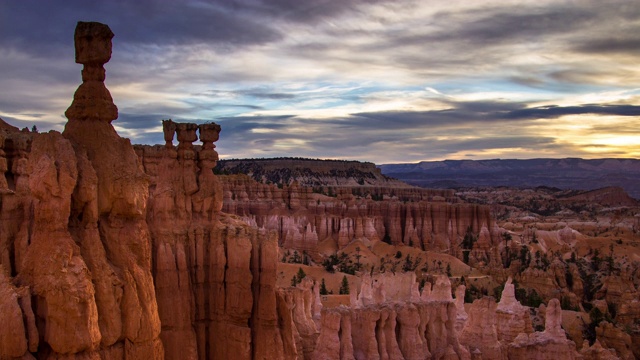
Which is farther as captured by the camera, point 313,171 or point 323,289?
point 313,171

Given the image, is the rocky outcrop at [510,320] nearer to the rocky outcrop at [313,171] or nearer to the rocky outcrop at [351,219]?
the rocky outcrop at [351,219]

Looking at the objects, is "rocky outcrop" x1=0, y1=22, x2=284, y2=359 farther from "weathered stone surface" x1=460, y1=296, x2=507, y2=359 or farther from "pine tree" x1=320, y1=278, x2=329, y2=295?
"pine tree" x1=320, y1=278, x2=329, y2=295

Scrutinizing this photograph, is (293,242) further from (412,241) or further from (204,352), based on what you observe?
(204,352)

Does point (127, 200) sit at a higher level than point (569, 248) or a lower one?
higher

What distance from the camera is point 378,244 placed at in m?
67.6

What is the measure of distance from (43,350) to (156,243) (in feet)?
14.7

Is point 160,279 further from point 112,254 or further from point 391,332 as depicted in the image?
point 391,332

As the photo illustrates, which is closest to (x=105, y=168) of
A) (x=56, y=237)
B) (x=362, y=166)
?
(x=56, y=237)

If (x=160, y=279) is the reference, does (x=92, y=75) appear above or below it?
above

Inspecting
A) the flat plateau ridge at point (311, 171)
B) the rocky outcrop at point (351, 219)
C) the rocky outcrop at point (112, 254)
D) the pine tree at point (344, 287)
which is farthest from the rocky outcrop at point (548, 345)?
the flat plateau ridge at point (311, 171)

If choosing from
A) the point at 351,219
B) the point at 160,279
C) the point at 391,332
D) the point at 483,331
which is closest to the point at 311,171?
the point at 351,219

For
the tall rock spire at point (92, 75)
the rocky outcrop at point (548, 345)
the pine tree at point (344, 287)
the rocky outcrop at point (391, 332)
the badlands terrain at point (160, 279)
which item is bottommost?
the pine tree at point (344, 287)

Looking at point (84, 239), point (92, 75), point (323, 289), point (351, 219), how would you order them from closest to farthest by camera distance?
point (84, 239)
point (92, 75)
point (323, 289)
point (351, 219)

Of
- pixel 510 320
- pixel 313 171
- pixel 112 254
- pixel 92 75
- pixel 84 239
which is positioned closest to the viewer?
pixel 84 239
